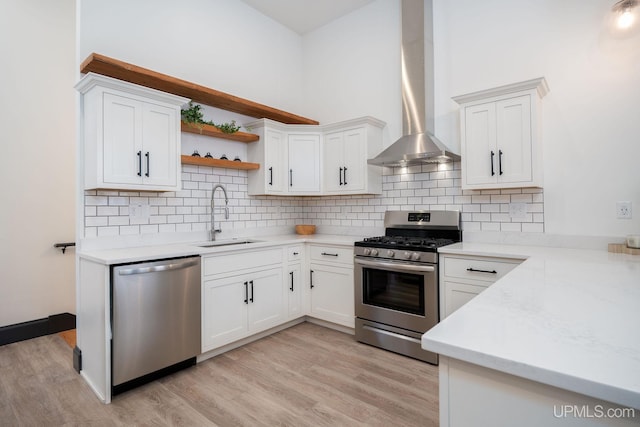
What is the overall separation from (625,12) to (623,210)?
4.80 feet

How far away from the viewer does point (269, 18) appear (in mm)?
4281

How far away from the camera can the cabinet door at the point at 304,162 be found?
394 cm

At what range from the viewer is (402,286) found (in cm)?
295

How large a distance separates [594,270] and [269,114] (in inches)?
128

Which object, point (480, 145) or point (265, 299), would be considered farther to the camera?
point (265, 299)

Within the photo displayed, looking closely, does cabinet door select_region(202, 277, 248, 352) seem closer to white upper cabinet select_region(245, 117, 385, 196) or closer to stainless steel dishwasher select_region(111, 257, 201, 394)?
stainless steel dishwasher select_region(111, 257, 201, 394)

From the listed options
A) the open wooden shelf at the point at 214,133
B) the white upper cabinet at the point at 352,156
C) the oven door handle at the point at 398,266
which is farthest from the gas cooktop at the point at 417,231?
the open wooden shelf at the point at 214,133

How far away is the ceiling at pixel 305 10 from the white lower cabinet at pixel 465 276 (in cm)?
325

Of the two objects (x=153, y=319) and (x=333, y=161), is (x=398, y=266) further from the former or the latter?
(x=153, y=319)

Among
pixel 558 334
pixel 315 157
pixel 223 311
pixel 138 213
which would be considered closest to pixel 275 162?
pixel 315 157

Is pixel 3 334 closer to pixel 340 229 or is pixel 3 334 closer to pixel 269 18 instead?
pixel 340 229

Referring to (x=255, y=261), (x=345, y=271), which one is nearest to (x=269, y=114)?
(x=255, y=261)

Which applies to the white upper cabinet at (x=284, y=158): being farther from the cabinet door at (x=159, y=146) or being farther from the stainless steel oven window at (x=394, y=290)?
the stainless steel oven window at (x=394, y=290)

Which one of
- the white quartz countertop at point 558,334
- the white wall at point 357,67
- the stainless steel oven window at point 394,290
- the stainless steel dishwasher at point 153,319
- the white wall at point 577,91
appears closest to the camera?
the white quartz countertop at point 558,334
